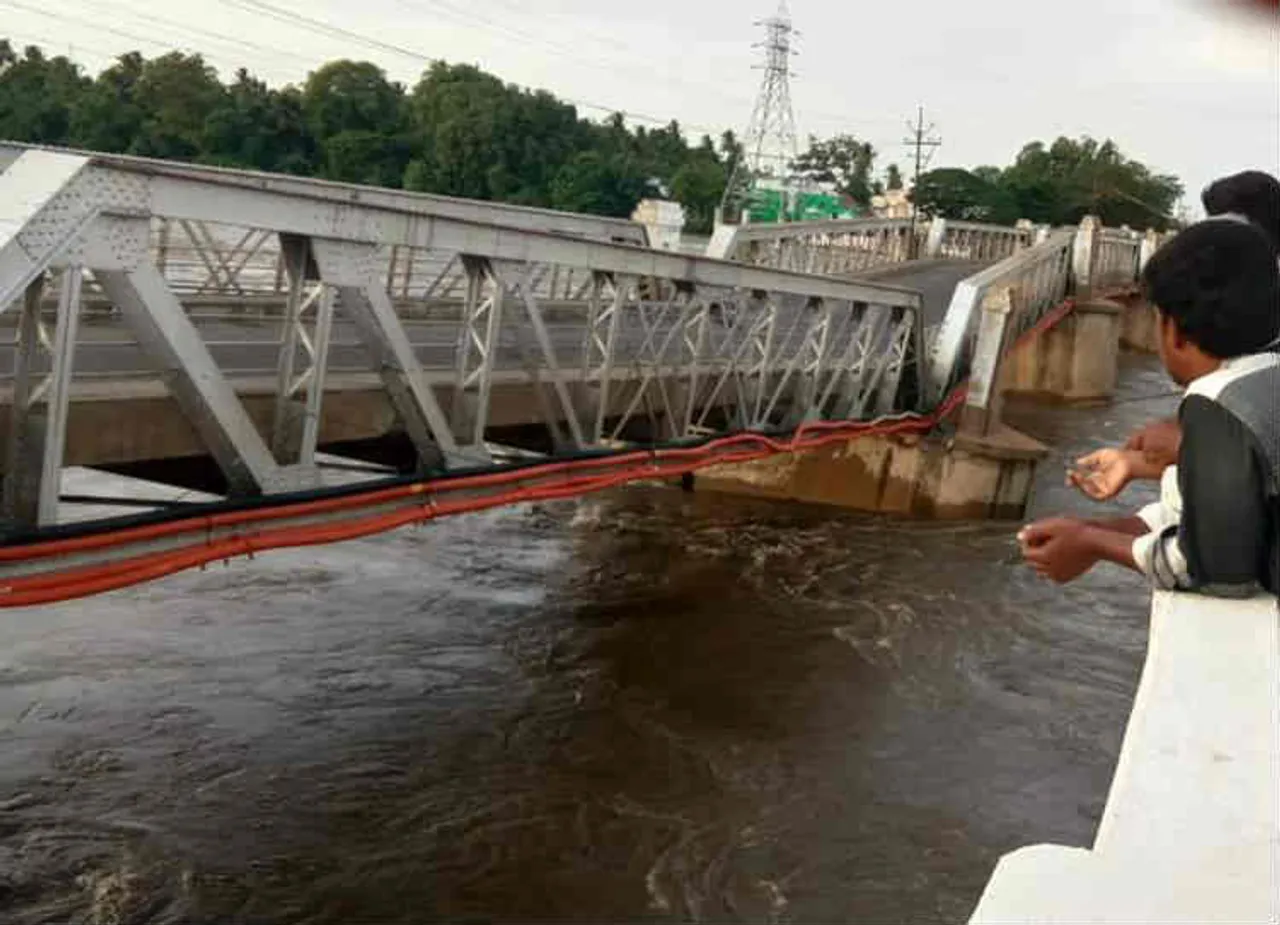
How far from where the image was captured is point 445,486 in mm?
7703

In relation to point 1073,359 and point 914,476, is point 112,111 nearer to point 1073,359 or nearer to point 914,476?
point 1073,359

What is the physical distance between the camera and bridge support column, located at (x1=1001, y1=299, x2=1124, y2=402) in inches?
1202

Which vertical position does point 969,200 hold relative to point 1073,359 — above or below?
above

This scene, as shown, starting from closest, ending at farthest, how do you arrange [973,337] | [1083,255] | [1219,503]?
[1219,503] < [973,337] < [1083,255]

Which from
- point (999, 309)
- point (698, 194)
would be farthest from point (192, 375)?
point (698, 194)

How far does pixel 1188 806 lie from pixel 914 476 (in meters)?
14.9

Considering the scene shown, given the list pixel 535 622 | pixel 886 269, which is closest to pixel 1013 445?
pixel 535 622

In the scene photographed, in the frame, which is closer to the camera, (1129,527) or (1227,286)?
(1227,286)

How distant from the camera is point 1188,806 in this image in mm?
1826

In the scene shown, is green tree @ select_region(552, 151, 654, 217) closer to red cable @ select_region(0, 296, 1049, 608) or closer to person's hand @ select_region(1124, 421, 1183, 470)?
red cable @ select_region(0, 296, 1049, 608)

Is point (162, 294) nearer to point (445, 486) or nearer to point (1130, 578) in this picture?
point (445, 486)

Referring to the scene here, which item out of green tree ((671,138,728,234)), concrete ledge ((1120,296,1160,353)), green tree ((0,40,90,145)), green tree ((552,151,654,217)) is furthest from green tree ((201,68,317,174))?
concrete ledge ((1120,296,1160,353))

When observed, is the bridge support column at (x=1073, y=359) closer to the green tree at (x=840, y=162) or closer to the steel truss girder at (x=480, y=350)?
the steel truss girder at (x=480, y=350)

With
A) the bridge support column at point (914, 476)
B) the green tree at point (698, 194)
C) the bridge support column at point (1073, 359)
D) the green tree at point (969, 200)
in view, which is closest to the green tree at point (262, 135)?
the green tree at point (698, 194)
